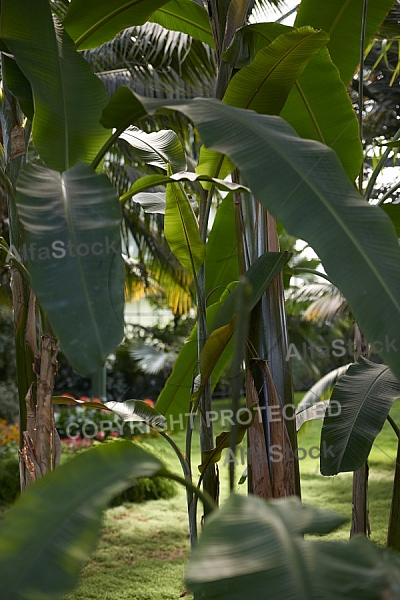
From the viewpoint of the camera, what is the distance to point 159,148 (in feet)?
5.20

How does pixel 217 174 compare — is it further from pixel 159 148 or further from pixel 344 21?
pixel 344 21

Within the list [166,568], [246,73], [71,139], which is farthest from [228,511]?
[166,568]

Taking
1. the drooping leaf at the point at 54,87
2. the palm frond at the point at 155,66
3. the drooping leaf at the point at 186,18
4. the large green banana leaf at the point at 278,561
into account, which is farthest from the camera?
the palm frond at the point at 155,66

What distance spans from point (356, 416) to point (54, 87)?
897 mm

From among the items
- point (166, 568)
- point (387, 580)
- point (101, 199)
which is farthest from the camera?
point (166, 568)

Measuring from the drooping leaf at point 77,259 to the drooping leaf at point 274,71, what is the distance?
0.44 metres

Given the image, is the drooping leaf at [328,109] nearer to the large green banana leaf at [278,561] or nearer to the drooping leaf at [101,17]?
the drooping leaf at [101,17]

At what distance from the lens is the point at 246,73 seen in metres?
1.17

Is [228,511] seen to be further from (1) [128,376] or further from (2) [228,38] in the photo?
(1) [128,376]

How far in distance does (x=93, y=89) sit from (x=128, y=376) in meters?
6.07

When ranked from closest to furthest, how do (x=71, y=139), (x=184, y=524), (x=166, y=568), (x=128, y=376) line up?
(x=71, y=139) → (x=166, y=568) → (x=184, y=524) → (x=128, y=376)

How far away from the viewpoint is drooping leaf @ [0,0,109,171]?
1082mm

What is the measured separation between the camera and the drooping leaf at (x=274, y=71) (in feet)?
3.67

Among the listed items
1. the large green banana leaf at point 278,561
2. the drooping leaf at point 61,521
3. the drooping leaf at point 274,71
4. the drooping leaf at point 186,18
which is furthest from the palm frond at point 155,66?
the large green banana leaf at point 278,561
